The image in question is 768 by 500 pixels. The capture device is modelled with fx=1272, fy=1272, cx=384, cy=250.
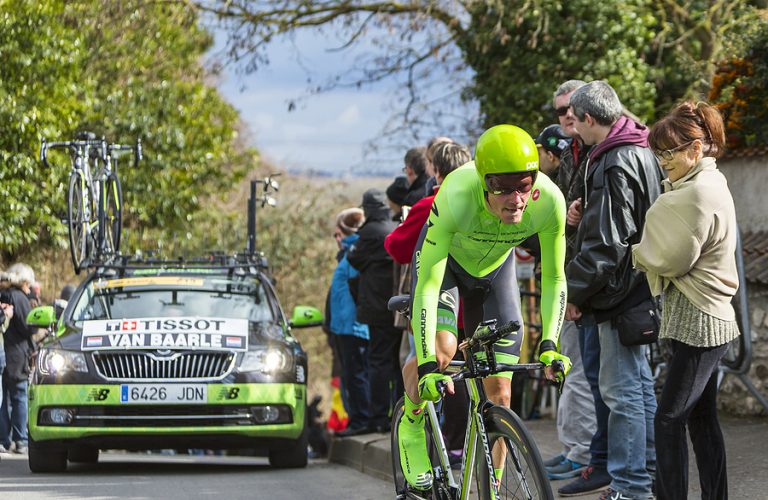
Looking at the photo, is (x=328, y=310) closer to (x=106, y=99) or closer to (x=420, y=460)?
(x=420, y=460)

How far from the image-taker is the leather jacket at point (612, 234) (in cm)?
648

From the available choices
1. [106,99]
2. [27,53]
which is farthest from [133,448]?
[106,99]

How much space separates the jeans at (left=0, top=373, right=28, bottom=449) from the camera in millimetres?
13555

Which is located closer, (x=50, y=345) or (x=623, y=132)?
(x=623, y=132)

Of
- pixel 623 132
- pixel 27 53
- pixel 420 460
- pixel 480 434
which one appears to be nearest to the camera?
pixel 480 434

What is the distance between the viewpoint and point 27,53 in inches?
859

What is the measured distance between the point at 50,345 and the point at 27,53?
12.9 metres

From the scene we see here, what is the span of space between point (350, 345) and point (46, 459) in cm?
304

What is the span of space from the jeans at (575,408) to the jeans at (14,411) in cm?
764

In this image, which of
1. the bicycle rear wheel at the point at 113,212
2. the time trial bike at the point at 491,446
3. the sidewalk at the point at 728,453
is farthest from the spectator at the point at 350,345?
the time trial bike at the point at 491,446

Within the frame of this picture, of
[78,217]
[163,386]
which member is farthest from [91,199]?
[163,386]

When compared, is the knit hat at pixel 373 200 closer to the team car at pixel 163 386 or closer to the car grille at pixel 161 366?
the team car at pixel 163 386

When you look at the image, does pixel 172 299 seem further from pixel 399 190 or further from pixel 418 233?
pixel 418 233

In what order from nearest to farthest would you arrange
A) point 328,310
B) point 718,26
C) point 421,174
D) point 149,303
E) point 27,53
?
point 421,174
point 149,303
point 328,310
point 718,26
point 27,53
